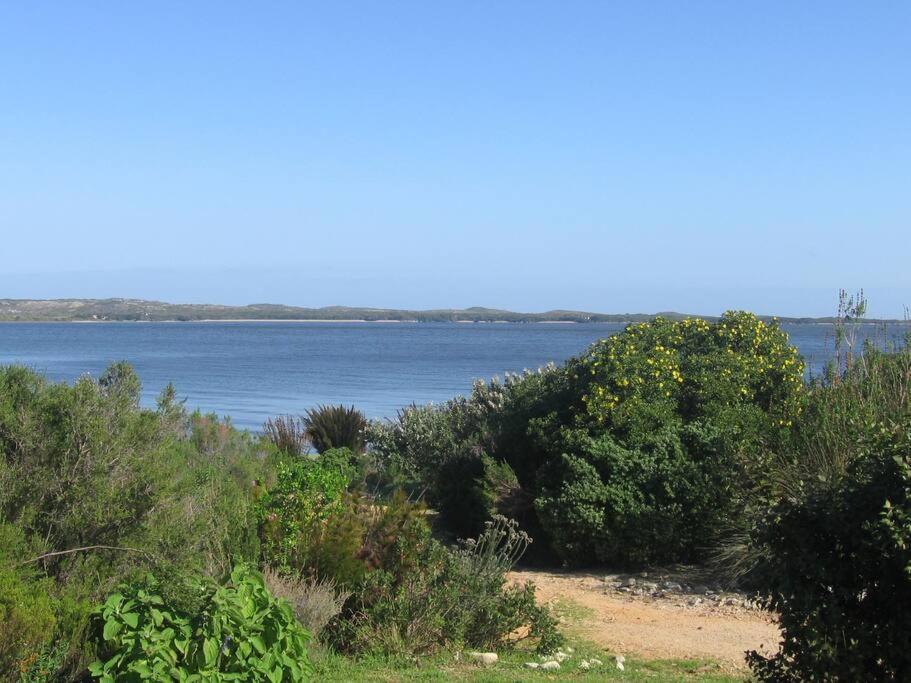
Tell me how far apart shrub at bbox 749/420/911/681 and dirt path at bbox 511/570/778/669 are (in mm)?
3031

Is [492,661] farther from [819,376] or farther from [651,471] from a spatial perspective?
[819,376]

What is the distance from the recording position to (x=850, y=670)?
511 centimetres

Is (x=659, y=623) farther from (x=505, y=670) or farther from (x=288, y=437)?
(x=288, y=437)

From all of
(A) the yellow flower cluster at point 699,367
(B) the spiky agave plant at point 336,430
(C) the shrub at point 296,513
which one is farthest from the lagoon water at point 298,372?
(C) the shrub at point 296,513

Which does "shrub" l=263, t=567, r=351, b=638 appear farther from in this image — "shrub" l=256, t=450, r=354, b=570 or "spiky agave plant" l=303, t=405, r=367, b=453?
"spiky agave plant" l=303, t=405, r=367, b=453

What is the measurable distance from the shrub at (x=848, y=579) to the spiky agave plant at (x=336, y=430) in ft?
48.8

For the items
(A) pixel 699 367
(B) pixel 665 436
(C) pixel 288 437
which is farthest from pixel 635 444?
(C) pixel 288 437

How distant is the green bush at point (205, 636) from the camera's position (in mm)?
5535

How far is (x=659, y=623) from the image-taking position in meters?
9.66

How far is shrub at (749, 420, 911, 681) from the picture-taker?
201 inches

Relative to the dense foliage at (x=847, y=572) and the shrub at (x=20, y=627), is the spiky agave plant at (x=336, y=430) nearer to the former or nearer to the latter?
the shrub at (x=20, y=627)

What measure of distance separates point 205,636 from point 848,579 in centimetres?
329

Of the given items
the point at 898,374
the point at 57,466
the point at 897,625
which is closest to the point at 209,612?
the point at 57,466

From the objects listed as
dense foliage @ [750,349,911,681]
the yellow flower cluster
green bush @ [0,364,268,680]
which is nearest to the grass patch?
green bush @ [0,364,268,680]
